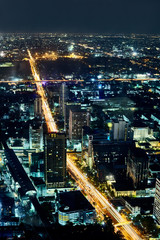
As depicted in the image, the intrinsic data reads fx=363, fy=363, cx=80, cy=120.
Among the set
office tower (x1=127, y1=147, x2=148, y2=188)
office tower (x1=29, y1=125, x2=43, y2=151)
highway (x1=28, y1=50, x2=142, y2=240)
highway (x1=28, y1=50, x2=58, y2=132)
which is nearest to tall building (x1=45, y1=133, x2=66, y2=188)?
highway (x1=28, y1=50, x2=142, y2=240)

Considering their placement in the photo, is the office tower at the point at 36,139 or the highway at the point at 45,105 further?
the highway at the point at 45,105

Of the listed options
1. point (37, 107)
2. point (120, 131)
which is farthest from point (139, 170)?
point (37, 107)

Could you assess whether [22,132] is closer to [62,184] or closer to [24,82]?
[62,184]

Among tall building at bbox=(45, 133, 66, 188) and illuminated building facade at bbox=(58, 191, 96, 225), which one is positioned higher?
tall building at bbox=(45, 133, 66, 188)

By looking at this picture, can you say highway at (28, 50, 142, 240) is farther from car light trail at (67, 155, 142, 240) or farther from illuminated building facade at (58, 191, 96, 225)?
illuminated building facade at (58, 191, 96, 225)

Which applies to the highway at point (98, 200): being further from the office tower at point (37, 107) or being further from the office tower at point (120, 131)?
the office tower at point (37, 107)

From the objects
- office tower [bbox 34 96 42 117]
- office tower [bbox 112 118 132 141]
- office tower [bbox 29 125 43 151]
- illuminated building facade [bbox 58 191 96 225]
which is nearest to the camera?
illuminated building facade [bbox 58 191 96 225]

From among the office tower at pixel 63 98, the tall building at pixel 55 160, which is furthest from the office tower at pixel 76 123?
the tall building at pixel 55 160
